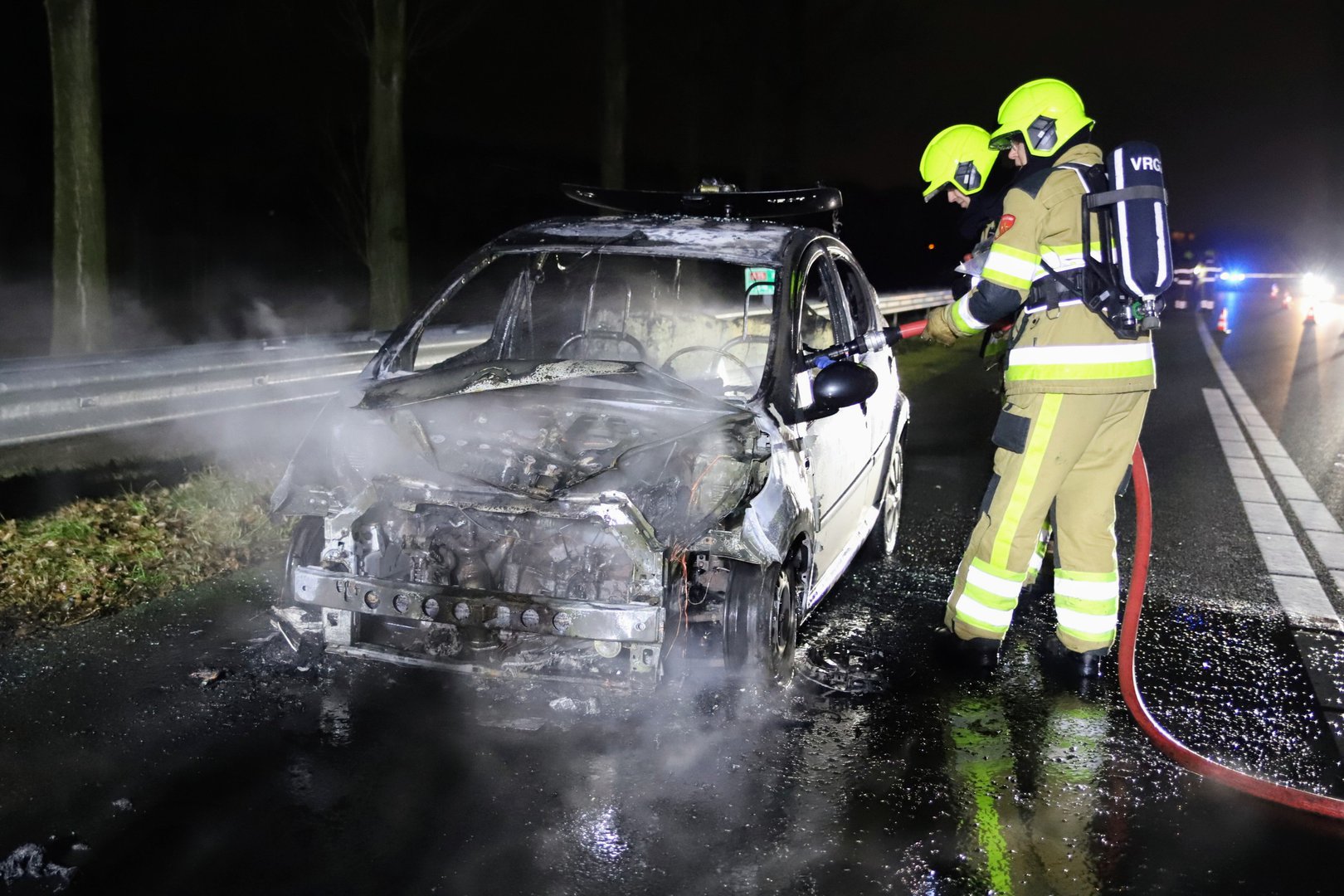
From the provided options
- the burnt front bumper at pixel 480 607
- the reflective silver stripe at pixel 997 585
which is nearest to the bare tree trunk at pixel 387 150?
the burnt front bumper at pixel 480 607

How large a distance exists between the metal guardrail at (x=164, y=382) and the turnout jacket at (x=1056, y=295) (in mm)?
3707

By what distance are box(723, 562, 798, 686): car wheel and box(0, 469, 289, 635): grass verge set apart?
9.22ft

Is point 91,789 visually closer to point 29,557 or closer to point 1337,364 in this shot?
point 29,557

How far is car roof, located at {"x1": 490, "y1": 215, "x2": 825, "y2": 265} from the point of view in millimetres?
5012

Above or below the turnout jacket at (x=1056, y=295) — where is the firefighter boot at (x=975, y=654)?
below

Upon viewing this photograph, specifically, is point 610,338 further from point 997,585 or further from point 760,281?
point 997,585

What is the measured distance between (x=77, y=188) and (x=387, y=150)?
3554 mm

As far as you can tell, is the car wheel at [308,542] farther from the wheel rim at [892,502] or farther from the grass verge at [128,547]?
the wheel rim at [892,502]

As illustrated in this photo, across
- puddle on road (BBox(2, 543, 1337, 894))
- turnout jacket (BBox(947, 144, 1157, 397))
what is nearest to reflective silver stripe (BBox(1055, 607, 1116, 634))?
puddle on road (BBox(2, 543, 1337, 894))

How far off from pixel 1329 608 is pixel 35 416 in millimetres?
6107

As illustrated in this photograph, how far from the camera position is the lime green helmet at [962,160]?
17.5 ft

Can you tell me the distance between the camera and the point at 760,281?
16.7 ft

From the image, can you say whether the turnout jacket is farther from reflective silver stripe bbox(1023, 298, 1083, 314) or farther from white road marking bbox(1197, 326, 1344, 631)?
white road marking bbox(1197, 326, 1344, 631)

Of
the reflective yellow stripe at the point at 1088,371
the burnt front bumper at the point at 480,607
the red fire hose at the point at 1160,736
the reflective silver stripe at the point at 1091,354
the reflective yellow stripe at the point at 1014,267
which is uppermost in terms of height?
the reflective yellow stripe at the point at 1014,267
